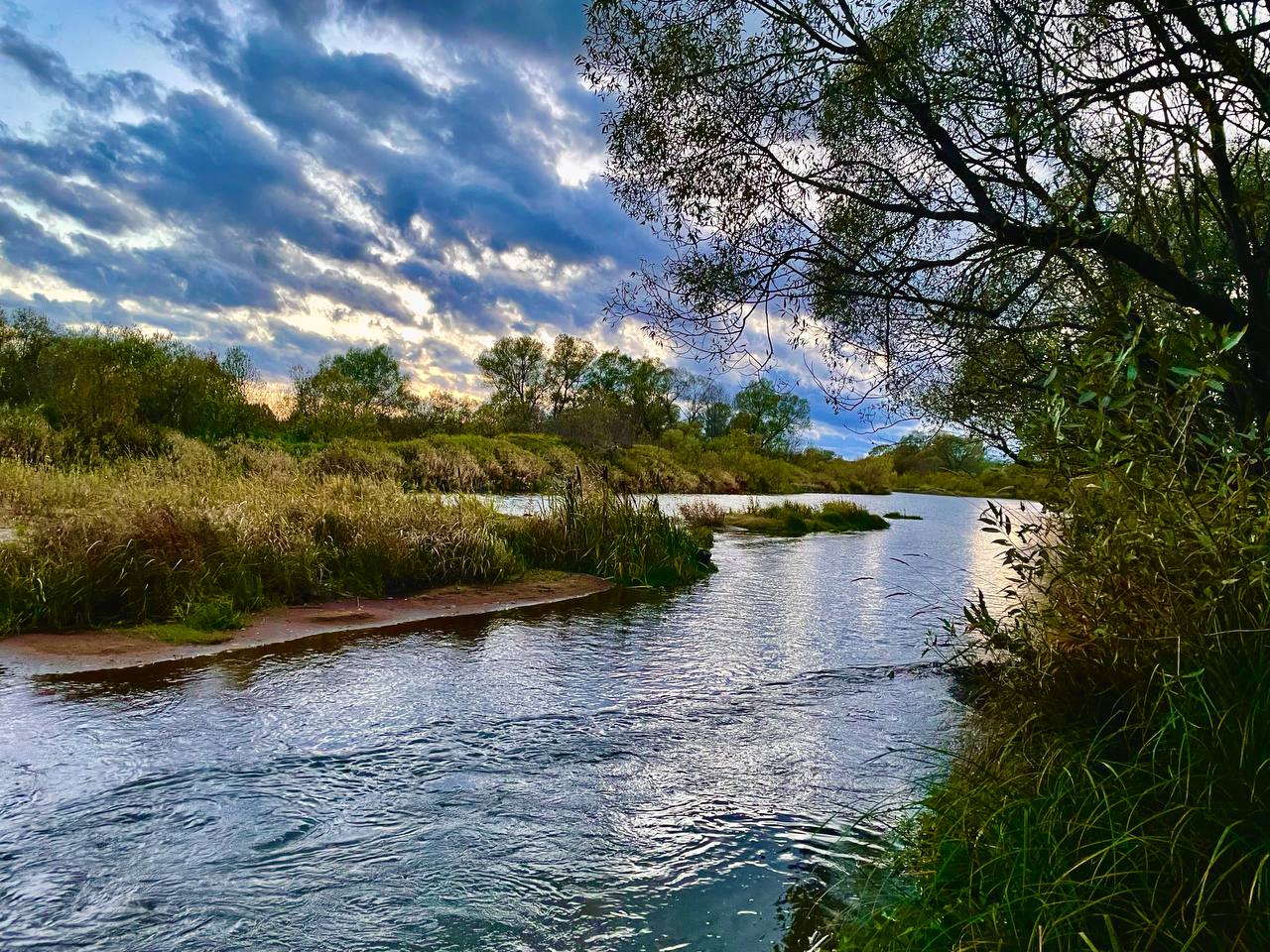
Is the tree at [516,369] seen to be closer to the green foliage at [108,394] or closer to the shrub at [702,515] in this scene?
the green foliage at [108,394]

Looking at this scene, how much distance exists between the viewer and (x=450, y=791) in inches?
172

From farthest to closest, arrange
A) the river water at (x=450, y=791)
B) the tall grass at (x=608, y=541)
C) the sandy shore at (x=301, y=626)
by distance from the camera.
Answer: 1. the tall grass at (x=608, y=541)
2. the sandy shore at (x=301, y=626)
3. the river water at (x=450, y=791)

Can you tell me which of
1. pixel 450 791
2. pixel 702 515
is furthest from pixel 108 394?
pixel 450 791

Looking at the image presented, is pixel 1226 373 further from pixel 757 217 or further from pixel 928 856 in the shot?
pixel 757 217

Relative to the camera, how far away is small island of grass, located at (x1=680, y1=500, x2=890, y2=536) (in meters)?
23.0

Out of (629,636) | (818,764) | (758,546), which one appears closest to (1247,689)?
(818,764)

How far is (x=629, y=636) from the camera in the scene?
8.86m

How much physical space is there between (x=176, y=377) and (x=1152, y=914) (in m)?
36.3

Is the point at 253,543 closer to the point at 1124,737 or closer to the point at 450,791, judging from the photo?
the point at 450,791

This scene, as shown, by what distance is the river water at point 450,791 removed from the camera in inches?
123

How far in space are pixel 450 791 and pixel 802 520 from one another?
21.5 meters

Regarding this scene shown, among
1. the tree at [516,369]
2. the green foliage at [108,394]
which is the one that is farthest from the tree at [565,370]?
the green foliage at [108,394]

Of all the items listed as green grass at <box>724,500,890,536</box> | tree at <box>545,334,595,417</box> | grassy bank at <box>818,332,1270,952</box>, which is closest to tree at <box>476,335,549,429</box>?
tree at <box>545,334,595,417</box>

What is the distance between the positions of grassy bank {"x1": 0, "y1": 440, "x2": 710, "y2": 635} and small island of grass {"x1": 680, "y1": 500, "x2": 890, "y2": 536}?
7.29m
